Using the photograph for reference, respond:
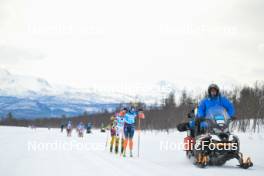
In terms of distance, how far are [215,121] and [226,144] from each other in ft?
2.40

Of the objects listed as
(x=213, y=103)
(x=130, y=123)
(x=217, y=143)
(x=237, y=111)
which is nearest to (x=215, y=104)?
(x=213, y=103)

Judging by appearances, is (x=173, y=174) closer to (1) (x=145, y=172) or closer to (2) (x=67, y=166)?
(1) (x=145, y=172)

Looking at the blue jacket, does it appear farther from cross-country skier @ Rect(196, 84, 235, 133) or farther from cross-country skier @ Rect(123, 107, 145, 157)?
cross-country skier @ Rect(123, 107, 145, 157)

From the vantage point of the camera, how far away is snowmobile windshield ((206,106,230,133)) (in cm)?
960

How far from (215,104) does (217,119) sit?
28.9 inches

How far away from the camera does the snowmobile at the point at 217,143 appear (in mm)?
9367

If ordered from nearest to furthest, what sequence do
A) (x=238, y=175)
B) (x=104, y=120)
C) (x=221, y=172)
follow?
(x=238, y=175) → (x=221, y=172) → (x=104, y=120)

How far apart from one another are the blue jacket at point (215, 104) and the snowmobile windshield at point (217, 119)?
165mm

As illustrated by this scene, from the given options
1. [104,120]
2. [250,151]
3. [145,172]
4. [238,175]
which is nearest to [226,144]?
[238,175]

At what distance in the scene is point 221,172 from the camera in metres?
8.56

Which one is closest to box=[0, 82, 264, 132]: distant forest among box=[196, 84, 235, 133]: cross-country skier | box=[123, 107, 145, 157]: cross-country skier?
box=[123, 107, 145, 157]: cross-country skier

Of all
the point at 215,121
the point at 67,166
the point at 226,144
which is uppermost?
the point at 215,121

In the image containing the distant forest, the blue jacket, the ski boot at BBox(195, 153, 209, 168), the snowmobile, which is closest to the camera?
the snowmobile

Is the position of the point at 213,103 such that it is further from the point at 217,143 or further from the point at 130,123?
the point at 130,123
